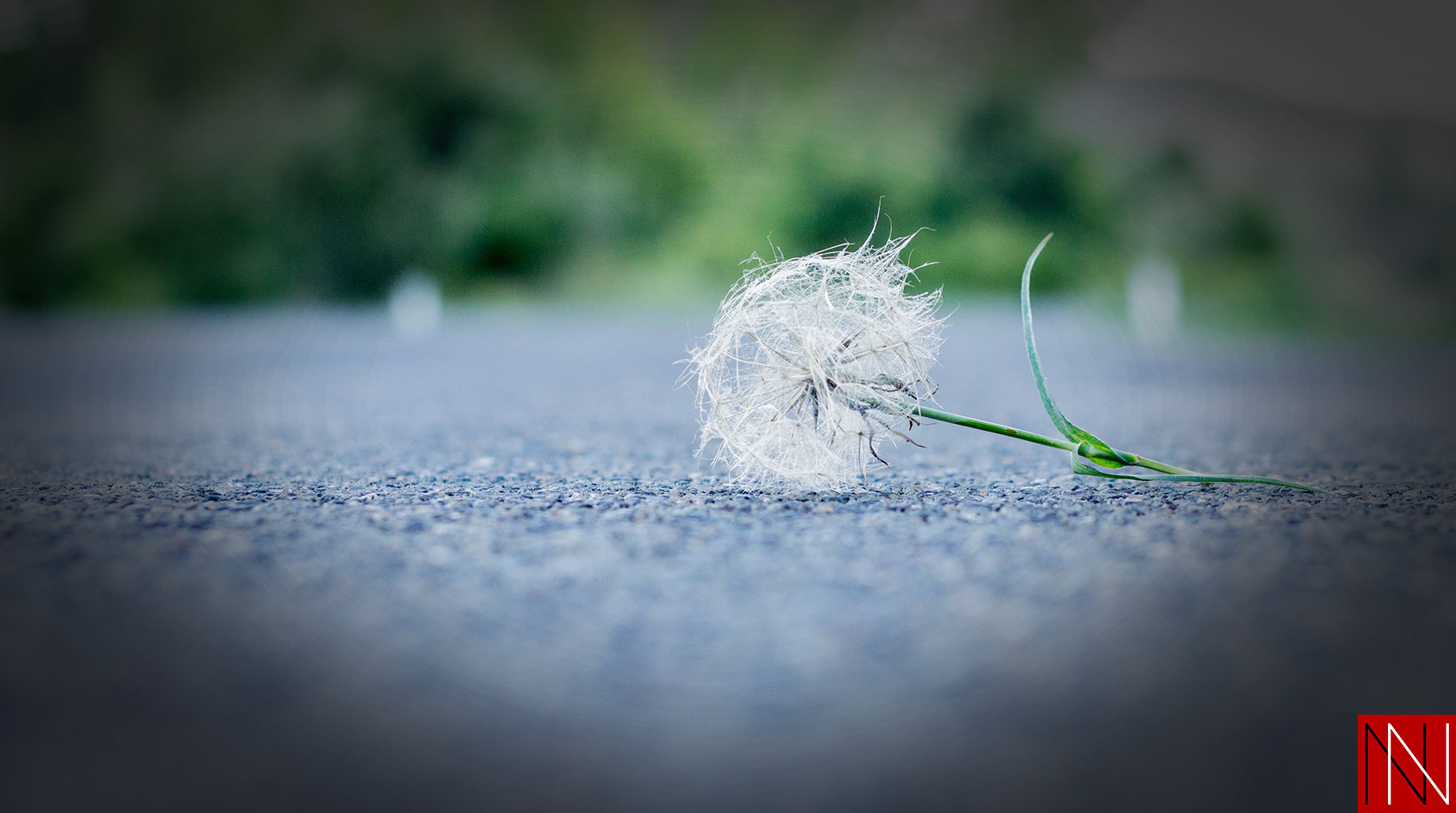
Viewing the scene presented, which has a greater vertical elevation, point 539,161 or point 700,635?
point 539,161

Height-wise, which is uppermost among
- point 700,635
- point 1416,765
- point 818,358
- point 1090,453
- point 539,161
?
point 539,161

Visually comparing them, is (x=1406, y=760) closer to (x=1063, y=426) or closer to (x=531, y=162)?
(x=1063, y=426)

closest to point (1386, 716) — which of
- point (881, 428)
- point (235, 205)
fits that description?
point (881, 428)

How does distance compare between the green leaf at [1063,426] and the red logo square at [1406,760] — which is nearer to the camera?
A: the red logo square at [1406,760]

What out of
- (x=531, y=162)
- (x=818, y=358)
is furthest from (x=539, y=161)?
(x=818, y=358)

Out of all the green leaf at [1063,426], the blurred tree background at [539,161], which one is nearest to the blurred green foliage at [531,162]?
the blurred tree background at [539,161]

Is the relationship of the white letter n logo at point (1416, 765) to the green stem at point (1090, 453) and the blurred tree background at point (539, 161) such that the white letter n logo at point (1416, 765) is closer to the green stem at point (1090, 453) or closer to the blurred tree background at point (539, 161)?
the green stem at point (1090, 453)
